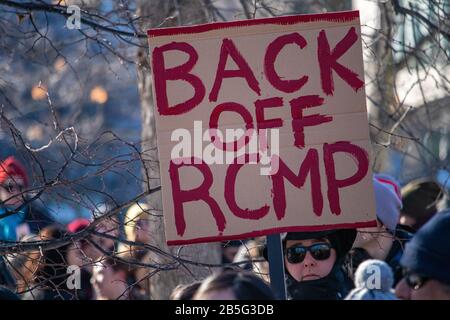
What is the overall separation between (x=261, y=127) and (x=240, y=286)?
4.28 ft

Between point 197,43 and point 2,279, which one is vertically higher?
point 197,43

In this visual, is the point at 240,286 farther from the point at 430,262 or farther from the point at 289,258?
the point at 289,258

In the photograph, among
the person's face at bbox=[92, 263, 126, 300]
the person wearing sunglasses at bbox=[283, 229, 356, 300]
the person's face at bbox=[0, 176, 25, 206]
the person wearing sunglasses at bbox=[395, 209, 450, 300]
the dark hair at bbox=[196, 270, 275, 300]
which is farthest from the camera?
the person's face at bbox=[92, 263, 126, 300]

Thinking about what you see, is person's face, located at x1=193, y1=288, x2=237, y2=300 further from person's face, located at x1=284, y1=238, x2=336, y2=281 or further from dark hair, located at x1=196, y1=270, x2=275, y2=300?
person's face, located at x1=284, y1=238, x2=336, y2=281

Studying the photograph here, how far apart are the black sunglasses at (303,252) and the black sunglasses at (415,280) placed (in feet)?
4.91

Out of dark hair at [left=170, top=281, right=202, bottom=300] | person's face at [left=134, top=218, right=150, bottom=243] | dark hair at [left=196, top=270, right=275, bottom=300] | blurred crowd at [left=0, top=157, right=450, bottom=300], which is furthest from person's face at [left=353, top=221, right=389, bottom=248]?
dark hair at [left=196, top=270, right=275, bottom=300]

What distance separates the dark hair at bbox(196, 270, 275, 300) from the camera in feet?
11.7

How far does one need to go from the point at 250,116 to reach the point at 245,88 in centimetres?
13

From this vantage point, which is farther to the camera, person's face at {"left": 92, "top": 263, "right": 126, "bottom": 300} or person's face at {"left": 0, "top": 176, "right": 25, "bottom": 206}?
person's face at {"left": 92, "top": 263, "right": 126, "bottom": 300}

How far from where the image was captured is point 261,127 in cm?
477

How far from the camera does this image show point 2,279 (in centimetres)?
634

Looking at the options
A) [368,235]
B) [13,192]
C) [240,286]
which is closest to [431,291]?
[240,286]
